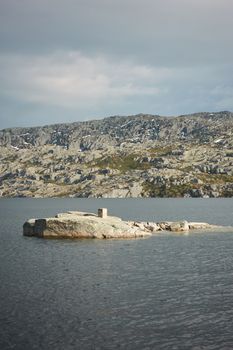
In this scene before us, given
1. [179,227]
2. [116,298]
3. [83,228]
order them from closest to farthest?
[116,298], [83,228], [179,227]

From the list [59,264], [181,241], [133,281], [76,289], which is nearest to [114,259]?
[59,264]

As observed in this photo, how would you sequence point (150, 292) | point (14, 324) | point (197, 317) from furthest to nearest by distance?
point (150, 292) < point (197, 317) < point (14, 324)

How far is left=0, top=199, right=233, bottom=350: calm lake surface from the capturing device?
28.6m

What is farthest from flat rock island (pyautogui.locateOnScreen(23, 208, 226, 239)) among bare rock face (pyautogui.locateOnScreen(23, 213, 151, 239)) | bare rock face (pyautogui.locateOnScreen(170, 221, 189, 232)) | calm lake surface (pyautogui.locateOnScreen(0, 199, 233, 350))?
Answer: calm lake surface (pyautogui.locateOnScreen(0, 199, 233, 350))

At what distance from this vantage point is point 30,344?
27.2 m

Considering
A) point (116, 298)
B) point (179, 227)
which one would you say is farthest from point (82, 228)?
point (116, 298)

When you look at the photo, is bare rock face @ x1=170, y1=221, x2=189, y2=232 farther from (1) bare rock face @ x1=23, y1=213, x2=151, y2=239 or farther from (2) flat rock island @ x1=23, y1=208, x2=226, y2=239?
(1) bare rock face @ x1=23, y1=213, x2=151, y2=239

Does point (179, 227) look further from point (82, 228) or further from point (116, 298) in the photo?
point (116, 298)

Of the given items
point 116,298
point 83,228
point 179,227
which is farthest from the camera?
point 179,227

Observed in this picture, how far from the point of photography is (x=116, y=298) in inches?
1516

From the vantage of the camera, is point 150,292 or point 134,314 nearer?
point 134,314

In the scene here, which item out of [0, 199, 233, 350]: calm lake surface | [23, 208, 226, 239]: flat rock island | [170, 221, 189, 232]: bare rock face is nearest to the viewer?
[0, 199, 233, 350]: calm lake surface

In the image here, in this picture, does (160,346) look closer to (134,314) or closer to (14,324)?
(134,314)

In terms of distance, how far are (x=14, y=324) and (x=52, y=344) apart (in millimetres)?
5013
